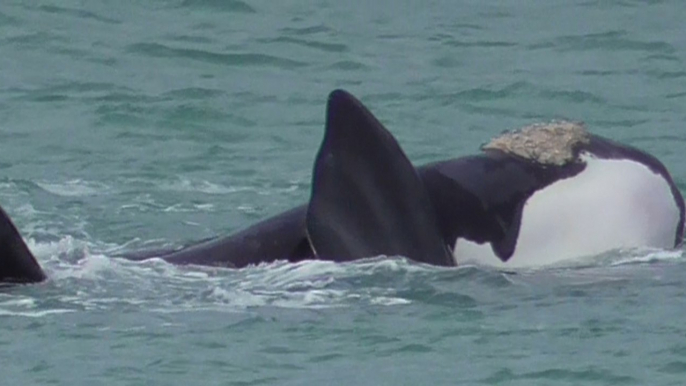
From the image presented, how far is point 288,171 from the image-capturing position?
807 inches

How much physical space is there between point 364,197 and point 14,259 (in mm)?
2492

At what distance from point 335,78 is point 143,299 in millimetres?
11933

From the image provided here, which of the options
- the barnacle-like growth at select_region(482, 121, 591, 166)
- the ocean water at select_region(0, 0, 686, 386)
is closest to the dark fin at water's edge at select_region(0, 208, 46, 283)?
the ocean water at select_region(0, 0, 686, 386)

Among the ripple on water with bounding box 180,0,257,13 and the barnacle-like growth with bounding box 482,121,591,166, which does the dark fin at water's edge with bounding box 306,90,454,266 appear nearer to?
the barnacle-like growth with bounding box 482,121,591,166

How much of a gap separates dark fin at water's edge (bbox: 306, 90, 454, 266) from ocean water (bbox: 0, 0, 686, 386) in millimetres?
204

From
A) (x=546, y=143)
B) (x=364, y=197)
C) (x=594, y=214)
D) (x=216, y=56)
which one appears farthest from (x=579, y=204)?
(x=216, y=56)

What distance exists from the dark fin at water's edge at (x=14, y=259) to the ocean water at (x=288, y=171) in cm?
13

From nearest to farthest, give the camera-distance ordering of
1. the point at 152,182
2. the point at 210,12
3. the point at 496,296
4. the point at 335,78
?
the point at 496,296 → the point at 152,182 → the point at 335,78 → the point at 210,12

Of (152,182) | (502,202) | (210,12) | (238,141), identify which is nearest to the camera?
(502,202)

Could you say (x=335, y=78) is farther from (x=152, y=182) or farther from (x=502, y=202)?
(x=502, y=202)

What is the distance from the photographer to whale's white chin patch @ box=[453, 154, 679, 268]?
15.0 metres

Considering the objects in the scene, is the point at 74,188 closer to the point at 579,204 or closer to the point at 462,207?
the point at 462,207

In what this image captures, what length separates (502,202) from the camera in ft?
48.9

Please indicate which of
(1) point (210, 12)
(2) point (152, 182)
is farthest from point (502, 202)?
(1) point (210, 12)
